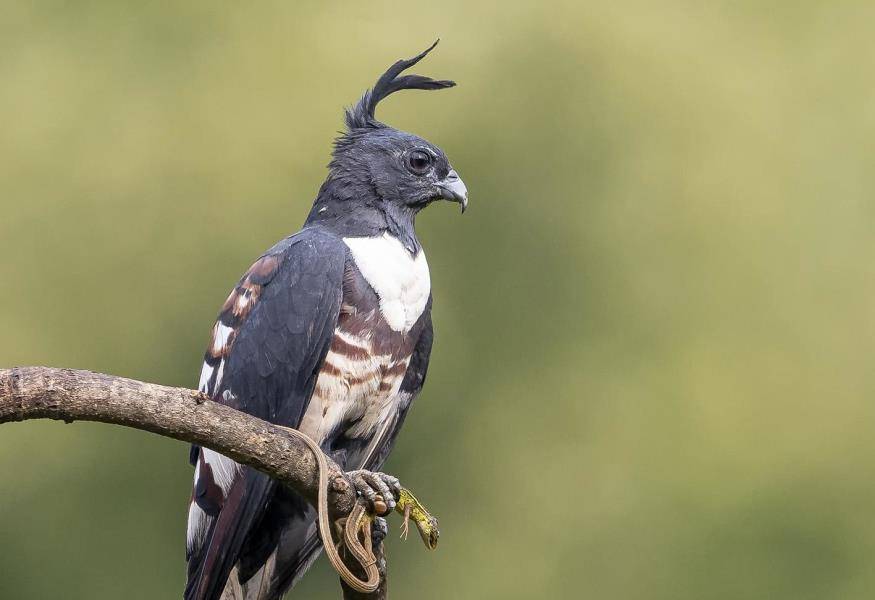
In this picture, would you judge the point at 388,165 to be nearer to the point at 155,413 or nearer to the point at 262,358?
the point at 262,358

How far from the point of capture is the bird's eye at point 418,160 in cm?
572

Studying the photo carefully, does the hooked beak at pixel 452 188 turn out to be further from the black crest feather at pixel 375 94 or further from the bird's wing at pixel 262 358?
the bird's wing at pixel 262 358

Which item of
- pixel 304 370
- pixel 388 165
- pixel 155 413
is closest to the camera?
pixel 155 413

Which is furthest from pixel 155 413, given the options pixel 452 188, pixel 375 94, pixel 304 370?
pixel 375 94

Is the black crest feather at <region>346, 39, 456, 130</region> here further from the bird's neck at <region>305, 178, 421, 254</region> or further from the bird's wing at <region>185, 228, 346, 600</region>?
the bird's wing at <region>185, 228, 346, 600</region>

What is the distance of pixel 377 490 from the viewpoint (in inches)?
171

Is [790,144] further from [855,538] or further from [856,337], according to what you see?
[855,538]

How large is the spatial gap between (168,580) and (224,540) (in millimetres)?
8338

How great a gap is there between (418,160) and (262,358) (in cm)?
118

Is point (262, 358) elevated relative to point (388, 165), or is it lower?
lower

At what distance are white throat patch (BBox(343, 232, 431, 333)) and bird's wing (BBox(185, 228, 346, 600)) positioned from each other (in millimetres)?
104

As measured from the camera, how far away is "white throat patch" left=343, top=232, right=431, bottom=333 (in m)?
5.17

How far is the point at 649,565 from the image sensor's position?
1334cm

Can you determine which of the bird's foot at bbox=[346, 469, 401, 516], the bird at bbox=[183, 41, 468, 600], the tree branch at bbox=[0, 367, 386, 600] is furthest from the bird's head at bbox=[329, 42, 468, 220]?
the tree branch at bbox=[0, 367, 386, 600]
